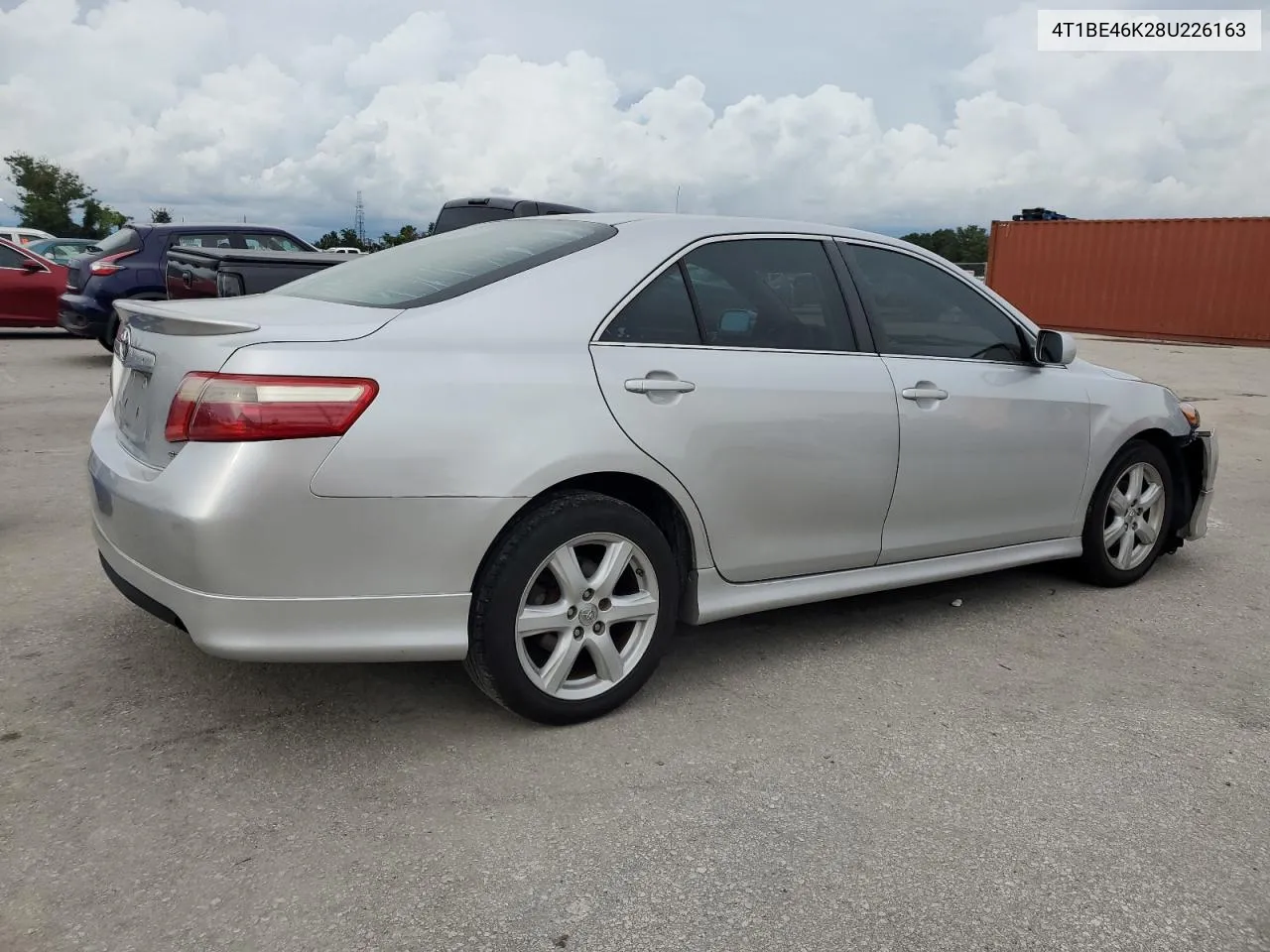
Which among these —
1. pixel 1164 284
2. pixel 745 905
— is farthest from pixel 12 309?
pixel 1164 284

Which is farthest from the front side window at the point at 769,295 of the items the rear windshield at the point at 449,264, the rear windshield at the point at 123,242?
the rear windshield at the point at 123,242

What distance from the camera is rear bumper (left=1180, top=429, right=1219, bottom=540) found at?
4.90m

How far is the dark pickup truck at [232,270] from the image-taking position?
8.45 meters

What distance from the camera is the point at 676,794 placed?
2.77 meters

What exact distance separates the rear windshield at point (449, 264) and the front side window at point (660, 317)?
249 mm

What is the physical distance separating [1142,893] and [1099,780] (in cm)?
55

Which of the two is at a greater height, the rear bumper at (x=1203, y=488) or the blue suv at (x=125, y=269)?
the blue suv at (x=125, y=269)

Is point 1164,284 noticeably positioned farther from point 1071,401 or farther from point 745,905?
point 745,905

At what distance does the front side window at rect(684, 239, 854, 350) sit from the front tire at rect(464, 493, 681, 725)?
741 millimetres

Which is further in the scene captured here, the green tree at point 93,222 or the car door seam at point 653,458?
the green tree at point 93,222

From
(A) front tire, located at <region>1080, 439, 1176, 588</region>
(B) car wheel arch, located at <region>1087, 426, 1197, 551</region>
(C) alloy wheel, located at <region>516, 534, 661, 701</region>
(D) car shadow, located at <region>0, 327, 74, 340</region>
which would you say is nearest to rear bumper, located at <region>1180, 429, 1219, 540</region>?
(B) car wheel arch, located at <region>1087, 426, 1197, 551</region>

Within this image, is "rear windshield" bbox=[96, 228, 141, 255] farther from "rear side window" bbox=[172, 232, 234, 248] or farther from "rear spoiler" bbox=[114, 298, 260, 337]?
"rear spoiler" bbox=[114, 298, 260, 337]

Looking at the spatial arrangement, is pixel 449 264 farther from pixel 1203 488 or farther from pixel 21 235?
pixel 21 235

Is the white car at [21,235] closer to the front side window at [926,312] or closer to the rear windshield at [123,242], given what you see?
the rear windshield at [123,242]
